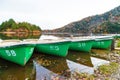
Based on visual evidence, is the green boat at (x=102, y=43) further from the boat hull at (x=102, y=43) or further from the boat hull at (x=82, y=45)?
the boat hull at (x=82, y=45)

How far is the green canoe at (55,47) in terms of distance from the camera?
664 inches

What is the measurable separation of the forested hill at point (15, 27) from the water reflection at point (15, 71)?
289 ft

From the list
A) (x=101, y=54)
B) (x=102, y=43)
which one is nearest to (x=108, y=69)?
(x=101, y=54)

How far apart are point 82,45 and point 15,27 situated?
278ft

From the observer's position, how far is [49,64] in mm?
14648

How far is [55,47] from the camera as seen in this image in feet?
55.7

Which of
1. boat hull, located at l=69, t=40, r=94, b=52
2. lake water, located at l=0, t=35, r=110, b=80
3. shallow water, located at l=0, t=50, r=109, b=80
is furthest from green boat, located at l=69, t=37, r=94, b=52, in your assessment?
shallow water, located at l=0, t=50, r=109, b=80

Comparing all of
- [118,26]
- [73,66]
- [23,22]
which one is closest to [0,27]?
[23,22]

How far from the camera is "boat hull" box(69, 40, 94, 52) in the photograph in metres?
20.2

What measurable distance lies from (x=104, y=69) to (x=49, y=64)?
3688 mm

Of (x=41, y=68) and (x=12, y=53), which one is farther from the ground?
(x=12, y=53)

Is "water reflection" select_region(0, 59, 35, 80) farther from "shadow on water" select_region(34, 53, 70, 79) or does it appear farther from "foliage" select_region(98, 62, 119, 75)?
"foliage" select_region(98, 62, 119, 75)

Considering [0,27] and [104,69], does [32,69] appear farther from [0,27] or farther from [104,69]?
[0,27]

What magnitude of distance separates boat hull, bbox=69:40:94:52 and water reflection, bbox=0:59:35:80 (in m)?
6.16
